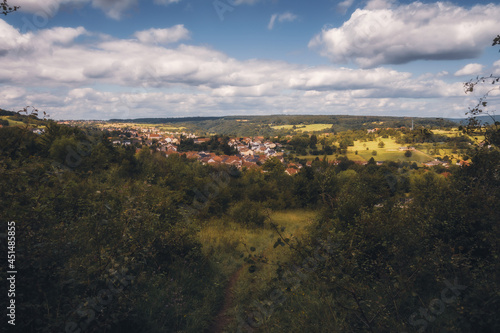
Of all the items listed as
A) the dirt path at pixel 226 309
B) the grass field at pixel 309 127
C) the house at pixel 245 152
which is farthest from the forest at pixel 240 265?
the grass field at pixel 309 127

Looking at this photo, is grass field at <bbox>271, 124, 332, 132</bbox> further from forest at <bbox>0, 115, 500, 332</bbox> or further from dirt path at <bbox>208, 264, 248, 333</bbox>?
dirt path at <bbox>208, 264, 248, 333</bbox>

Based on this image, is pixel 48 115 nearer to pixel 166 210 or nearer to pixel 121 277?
pixel 121 277

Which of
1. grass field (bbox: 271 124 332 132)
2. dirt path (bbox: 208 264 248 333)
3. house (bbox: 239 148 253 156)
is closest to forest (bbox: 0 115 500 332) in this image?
dirt path (bbox: 208 264 248 333)

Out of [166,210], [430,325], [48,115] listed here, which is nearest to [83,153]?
[166,210]

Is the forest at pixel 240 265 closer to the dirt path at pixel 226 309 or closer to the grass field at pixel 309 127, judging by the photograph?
the dirt path at pixel 226 309

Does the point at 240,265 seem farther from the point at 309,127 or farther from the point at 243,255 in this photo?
the point at 309,127
